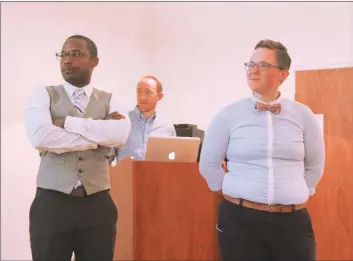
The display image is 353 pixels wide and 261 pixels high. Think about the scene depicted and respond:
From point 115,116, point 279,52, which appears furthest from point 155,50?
point 279,52

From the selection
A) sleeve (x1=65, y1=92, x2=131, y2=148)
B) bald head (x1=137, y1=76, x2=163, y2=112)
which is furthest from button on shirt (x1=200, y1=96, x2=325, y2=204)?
bald head (x1=137, y1=76, x2=163, y2=112)

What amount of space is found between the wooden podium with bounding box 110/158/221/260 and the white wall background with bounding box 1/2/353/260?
3.93ft

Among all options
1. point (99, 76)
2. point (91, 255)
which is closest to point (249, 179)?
point (91, 255)

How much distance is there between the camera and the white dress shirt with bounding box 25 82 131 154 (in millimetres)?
1938

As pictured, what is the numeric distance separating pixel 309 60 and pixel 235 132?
3.12m

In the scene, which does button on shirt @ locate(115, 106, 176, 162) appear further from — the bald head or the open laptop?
the open laptop

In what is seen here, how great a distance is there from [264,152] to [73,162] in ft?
2.54

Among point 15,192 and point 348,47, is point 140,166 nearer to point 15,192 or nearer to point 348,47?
point 15,192

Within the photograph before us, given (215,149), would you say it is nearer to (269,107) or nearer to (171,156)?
(269,107)

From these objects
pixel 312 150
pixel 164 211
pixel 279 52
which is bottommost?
pixel 164 211

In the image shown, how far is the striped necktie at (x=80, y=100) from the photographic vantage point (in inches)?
80.7

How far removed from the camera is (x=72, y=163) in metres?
1.95

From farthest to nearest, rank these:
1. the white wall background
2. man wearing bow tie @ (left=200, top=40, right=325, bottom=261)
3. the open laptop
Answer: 1. the white wall background
2. the open laptop
3. man wearing bow tie @ (left=200, top=40, right=325, bottom=261)

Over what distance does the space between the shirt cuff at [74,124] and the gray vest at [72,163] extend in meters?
0.05
